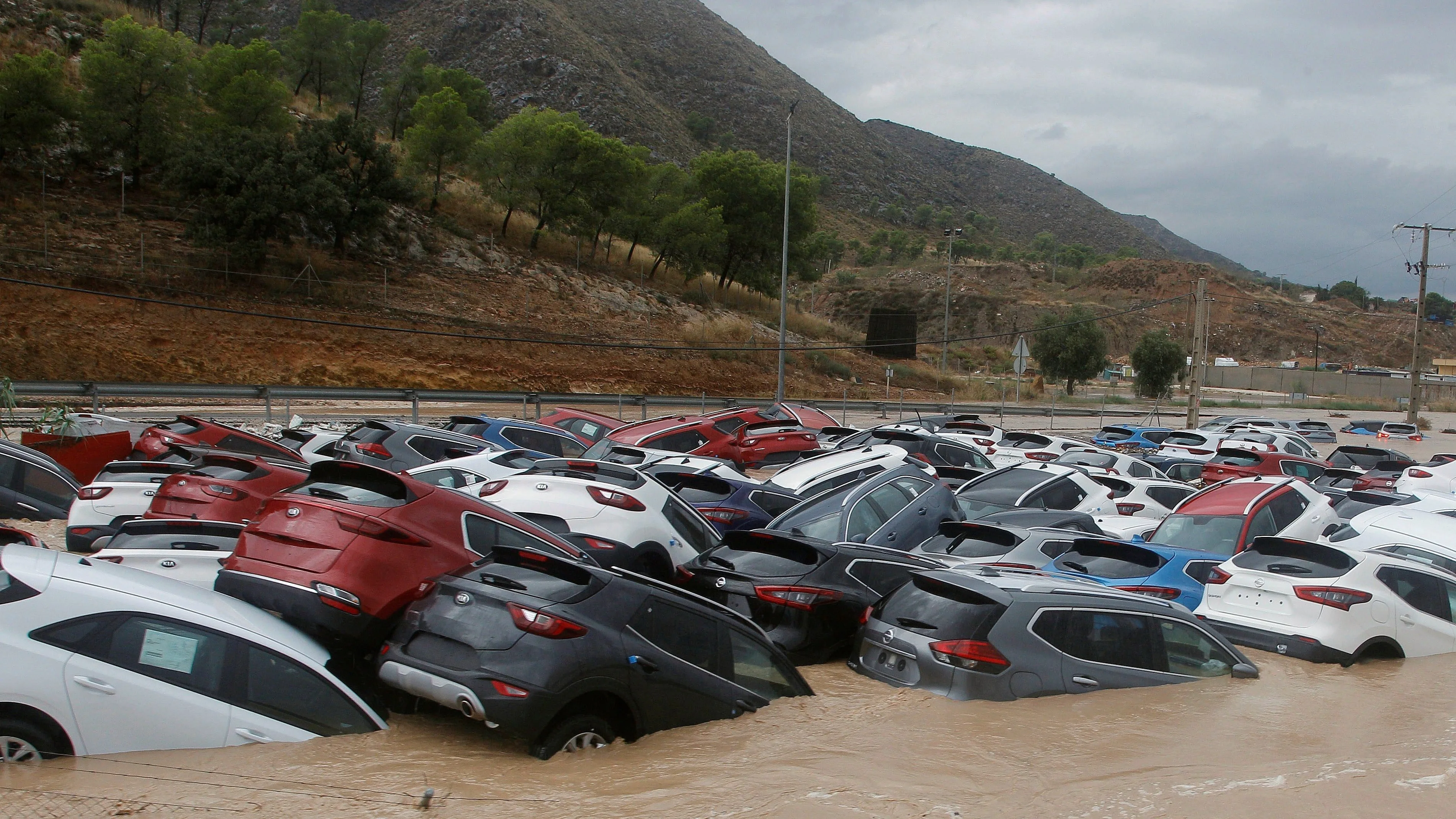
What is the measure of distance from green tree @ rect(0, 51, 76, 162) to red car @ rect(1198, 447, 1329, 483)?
4490 centimetres

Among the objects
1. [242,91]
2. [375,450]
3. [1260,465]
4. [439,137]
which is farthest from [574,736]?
[439,137]

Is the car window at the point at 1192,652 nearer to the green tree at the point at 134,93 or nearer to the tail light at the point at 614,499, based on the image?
the tail light at the point at 614,499

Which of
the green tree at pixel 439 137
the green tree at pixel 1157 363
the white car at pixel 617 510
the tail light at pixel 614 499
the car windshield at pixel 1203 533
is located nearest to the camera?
the white car at pixel 617 510

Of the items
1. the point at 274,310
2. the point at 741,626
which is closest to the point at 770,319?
the point at 274,310

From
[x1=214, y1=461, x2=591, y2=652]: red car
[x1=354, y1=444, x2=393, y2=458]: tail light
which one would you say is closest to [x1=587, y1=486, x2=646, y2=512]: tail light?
[x1=214, y1=461, x2=591, y2=652]: red car

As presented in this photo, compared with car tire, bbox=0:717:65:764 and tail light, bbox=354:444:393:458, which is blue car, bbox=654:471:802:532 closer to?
tail light, bbox=354:444:393:458

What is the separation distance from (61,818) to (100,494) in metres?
7.71

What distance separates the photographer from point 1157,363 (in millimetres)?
67000

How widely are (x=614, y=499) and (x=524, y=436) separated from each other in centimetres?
907

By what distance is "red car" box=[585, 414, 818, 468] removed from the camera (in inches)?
769

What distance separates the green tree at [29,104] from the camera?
41656 millimetres

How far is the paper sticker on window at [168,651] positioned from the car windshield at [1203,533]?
10.2m

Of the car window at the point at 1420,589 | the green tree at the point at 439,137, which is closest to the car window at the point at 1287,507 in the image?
the car window at the point at 1420,589

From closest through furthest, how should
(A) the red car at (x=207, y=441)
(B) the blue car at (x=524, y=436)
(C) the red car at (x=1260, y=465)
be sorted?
(A) the red car at (x=207, y=441) < (B) the blue car at (x=524, y=436) < (C) the red car at (x=1260, y=465)
